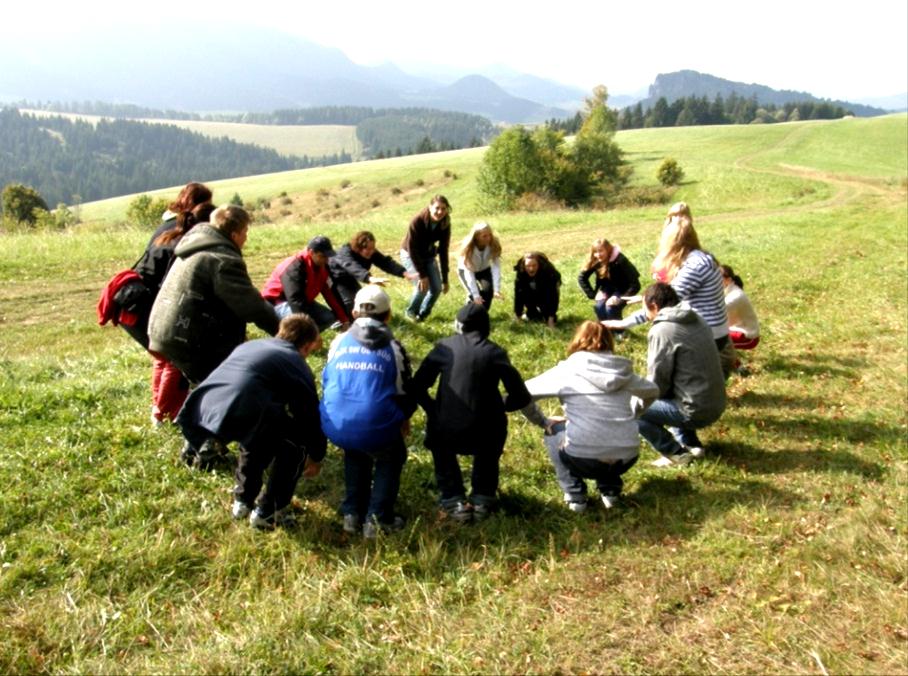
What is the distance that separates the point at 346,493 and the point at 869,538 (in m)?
4.25

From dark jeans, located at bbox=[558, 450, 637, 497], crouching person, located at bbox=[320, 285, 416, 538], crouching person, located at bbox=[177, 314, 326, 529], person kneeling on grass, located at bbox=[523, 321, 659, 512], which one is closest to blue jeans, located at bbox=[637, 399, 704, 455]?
person kneeling on grass, located at bbox=[523, 321, 659, 512]

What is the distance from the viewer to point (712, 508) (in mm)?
5750

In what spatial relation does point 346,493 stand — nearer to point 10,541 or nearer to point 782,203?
point 10,541

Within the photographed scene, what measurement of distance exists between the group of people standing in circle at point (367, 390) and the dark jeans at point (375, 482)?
0.01 metres

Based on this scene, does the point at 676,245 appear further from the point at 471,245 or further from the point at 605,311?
the point at 471,245

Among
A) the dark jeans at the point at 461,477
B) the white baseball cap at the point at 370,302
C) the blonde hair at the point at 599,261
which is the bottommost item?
the dark jeans at the point at 461,477

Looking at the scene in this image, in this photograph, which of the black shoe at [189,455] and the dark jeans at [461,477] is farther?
the black shoe at [189,455]

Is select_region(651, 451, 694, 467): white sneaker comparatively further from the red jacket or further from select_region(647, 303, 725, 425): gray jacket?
the red jacket

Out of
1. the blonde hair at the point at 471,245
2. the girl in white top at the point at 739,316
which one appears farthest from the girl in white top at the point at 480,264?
the girl in white top at the point at 739,316

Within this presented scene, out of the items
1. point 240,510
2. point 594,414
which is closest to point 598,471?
point 594,414

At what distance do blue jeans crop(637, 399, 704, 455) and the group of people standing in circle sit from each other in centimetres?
1

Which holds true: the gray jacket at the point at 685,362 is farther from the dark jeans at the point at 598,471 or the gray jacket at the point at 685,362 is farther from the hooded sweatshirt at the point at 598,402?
the dark jeans at the point at 598,471

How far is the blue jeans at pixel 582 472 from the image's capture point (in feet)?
18.5

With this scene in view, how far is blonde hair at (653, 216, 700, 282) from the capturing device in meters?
7.55
